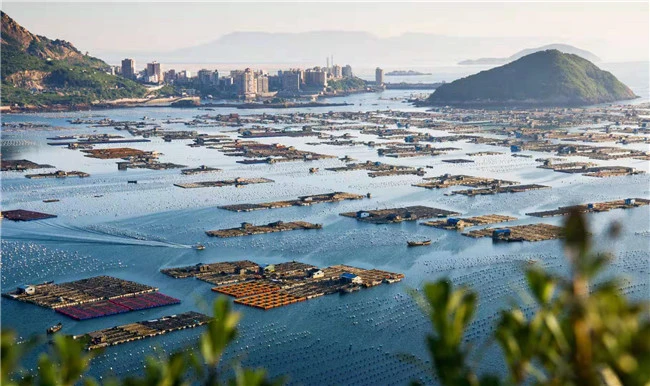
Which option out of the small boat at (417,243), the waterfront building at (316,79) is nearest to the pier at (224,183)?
the small boat at (417,243)

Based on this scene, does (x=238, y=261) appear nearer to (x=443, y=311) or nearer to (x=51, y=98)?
(x=443, y=311)

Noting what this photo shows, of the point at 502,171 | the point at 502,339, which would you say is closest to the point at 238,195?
the point at 502,171

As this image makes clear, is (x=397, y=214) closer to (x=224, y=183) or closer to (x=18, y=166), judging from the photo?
(x=224, y=183)

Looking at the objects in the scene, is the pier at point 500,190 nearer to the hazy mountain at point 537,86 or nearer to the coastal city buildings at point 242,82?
the hazy mountain at point 537,86

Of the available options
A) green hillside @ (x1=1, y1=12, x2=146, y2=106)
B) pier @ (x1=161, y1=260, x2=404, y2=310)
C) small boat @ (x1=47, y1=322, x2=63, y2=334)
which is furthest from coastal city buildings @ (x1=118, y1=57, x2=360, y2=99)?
small boat @ (x1=47, y1=322, x2=63, y2=334)

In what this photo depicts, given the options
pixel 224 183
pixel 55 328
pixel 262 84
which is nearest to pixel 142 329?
pixel 55 328

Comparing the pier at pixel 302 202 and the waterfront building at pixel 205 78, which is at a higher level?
the waterfront building at pixel 205 78
